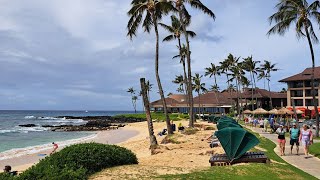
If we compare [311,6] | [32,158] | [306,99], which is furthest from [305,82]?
[32,158]

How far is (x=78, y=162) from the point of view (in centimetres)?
941

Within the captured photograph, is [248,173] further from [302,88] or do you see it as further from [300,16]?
[302,88]

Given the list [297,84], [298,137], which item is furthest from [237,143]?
[297,84]

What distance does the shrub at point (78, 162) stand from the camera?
8250mm

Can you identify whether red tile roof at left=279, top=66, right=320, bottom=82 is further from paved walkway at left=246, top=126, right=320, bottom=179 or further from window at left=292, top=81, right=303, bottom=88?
paved walkway at left=246, top=126, right=320, bottom=179

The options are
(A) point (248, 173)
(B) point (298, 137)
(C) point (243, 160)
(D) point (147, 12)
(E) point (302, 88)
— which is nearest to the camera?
(A) point (248, 173)

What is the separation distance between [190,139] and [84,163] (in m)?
15.3

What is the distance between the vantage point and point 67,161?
9.20m

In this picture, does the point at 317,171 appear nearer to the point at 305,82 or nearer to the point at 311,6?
the point at 311,6

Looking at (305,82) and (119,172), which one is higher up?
(305,82)

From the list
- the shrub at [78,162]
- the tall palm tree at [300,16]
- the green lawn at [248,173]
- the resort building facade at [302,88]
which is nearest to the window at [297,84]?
the resort building facade at [302,88]

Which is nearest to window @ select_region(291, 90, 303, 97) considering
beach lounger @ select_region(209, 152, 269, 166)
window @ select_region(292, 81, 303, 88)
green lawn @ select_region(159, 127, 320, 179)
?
window @ select_region(292, 81, 303, 88)

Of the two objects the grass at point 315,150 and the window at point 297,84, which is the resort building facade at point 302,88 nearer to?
the window at point 297,84

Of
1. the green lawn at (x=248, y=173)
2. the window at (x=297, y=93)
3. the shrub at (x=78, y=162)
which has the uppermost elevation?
the window at (x=297, y=93)
